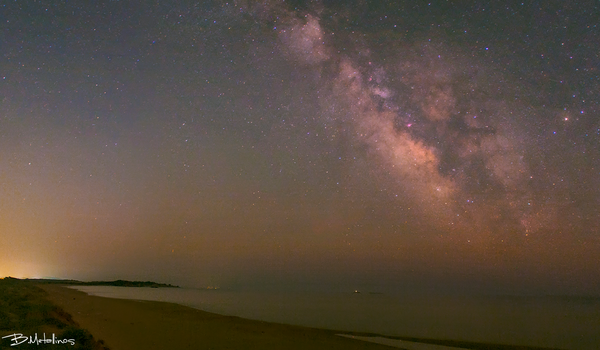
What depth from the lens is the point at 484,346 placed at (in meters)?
17.8

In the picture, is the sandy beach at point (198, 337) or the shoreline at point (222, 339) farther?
the shoreline at point (222, 339)

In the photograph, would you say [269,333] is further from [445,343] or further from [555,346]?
[555,346]

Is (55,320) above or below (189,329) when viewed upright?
above

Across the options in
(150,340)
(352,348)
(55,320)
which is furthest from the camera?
(352,348)

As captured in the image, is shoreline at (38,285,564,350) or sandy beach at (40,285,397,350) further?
shoreline at (38,285,564,350)

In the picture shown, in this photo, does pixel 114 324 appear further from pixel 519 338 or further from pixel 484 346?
pixel 519 338

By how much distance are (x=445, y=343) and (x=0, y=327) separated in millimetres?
18098

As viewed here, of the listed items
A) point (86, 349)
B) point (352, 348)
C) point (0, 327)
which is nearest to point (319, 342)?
point (352, 348)

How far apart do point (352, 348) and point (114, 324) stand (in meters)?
10.3

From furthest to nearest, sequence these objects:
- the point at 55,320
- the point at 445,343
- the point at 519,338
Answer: the point at 519,338, the point at 445,343, the point at 55,320

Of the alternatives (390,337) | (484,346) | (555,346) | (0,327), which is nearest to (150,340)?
(0,327)

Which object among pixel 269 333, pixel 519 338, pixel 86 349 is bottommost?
pixel 519 338

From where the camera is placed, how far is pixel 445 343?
18.1 metres

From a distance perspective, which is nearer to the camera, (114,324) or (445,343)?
(114,324)
